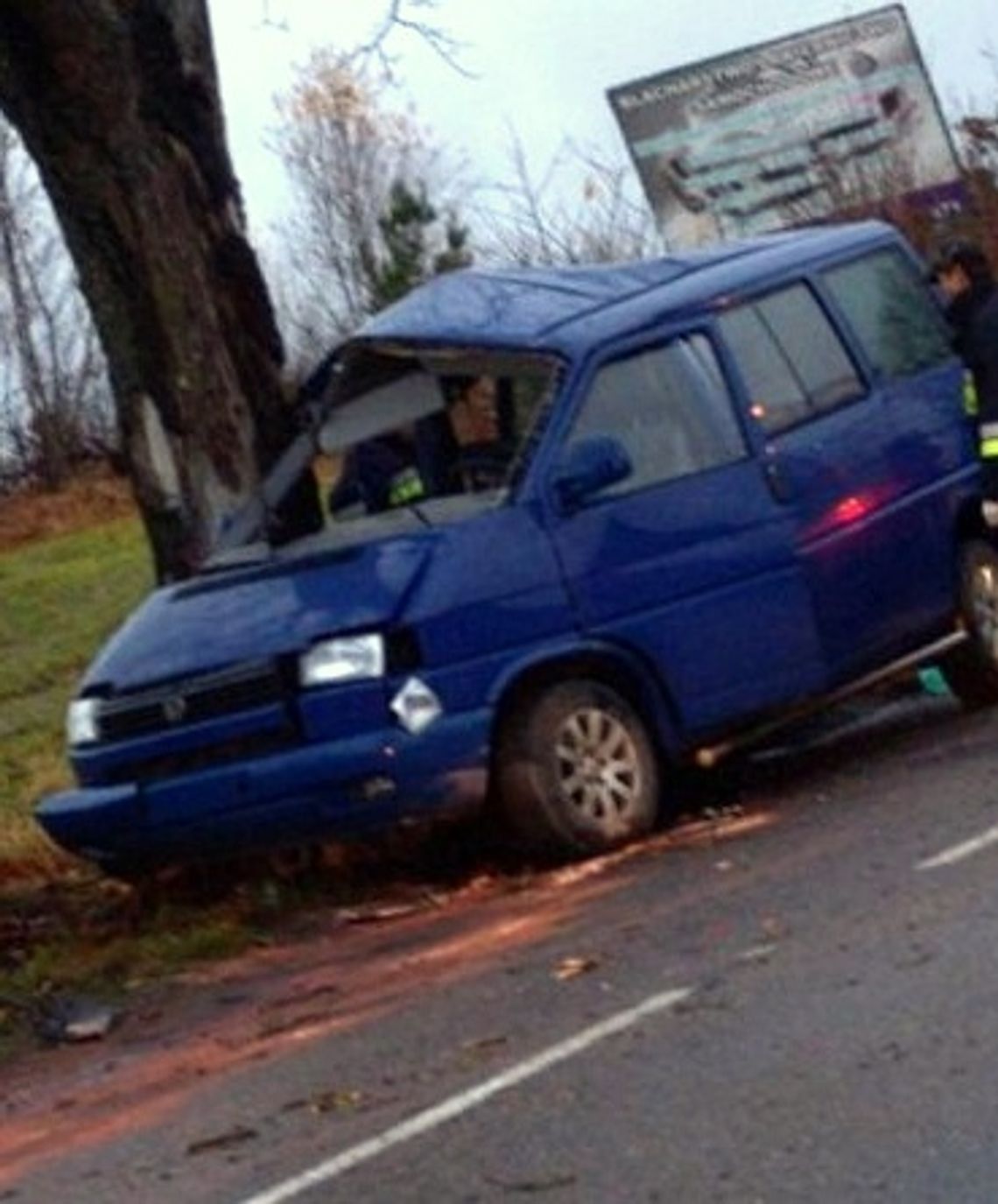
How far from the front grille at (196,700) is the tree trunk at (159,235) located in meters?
2.40

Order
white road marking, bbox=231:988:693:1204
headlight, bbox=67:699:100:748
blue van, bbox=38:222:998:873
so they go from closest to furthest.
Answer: white road marking, bbox=231:988:693:1204
blue van, bbox=38:222:998:873
headlight, bbox=67:699:100:748

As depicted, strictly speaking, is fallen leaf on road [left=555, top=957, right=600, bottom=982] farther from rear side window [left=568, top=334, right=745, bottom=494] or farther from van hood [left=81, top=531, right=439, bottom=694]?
rear side window [left=568, top=334, right=745, bottom=494]

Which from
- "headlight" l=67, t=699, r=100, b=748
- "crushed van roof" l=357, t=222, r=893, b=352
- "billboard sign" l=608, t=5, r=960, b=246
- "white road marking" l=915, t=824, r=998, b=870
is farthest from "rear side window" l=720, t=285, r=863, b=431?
"billboard sign" l=608, t=5, r=960, b=246

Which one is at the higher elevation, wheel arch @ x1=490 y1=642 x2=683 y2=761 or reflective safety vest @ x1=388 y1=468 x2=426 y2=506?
reflective safety vest @ x1=388 y1=468 x2=426 y2=506

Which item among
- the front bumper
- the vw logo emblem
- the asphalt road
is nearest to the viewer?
the asphalt road

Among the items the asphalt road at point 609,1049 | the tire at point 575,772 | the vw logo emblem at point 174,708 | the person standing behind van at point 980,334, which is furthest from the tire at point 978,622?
the vw logo emblem at point 174,708

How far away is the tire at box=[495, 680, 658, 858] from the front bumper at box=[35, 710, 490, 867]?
0.16 meters

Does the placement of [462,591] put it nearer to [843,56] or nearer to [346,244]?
[843,56]

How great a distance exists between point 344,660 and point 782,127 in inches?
1161

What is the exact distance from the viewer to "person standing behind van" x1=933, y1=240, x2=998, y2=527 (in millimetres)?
15727

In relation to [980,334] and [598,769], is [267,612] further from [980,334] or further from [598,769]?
[980,334]

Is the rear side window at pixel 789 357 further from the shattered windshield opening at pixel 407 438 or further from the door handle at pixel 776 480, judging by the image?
the shattered windshield opening at pixel 407 438

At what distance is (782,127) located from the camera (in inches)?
1647

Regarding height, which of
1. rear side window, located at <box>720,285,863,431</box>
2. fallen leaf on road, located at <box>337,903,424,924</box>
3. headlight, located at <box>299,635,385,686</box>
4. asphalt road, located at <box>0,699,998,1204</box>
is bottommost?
asphalt road, located at <box>0,699,998,1204</box>
